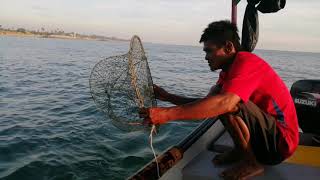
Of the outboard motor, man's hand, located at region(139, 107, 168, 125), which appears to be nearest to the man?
man's hand, located at region(139, 107, 168, 125)

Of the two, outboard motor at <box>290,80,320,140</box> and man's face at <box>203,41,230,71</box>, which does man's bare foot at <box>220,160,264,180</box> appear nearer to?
man's face at <box>203,41,230,71</box>

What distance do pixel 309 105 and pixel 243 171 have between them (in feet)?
6.58

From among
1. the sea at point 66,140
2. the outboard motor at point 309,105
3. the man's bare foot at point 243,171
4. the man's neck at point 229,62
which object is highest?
the man's neck at point 229,62

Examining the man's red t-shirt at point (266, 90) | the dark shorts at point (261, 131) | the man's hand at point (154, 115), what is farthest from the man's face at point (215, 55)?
the man's hand at point (154, 115)

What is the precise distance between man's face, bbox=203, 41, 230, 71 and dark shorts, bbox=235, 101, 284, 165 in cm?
42

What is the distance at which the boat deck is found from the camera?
135 inches

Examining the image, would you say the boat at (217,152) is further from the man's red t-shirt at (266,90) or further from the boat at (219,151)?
the man's red t-shirt at (266,90)

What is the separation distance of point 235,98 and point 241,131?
46cm

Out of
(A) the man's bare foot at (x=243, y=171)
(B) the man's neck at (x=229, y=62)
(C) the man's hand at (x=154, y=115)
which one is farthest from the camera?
(A) the man's bare foot at (x=243, y=171)

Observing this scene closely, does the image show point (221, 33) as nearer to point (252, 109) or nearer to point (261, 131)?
point (252, 109)

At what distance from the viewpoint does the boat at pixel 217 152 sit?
3.39m

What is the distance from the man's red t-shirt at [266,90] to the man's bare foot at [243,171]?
0.27 meters

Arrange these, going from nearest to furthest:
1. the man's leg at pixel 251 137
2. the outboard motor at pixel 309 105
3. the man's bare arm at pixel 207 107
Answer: the man's bare arm at pixel 207 107 → the man's leg at pixel 251 137 → the outboard motor at pixel 309 105

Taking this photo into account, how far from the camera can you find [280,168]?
3594mm
